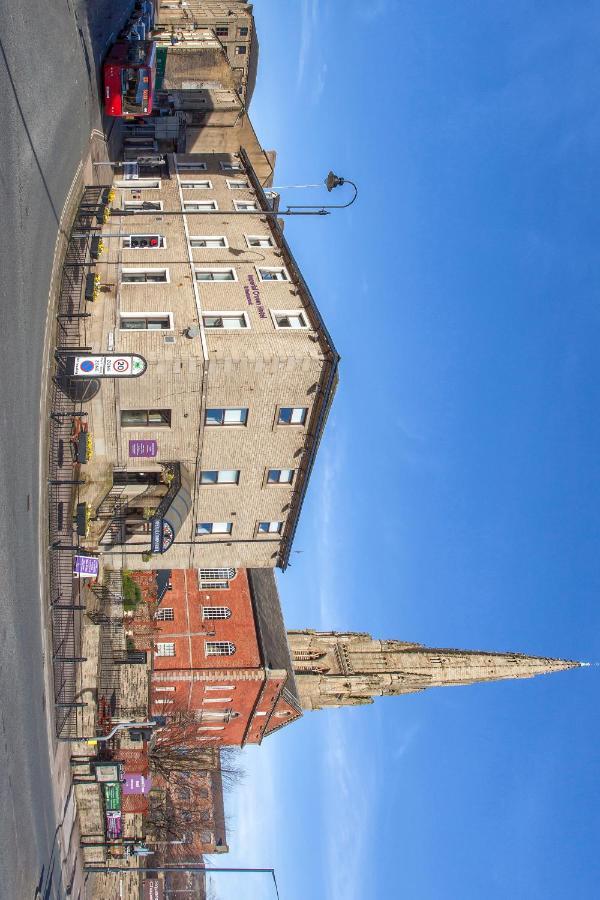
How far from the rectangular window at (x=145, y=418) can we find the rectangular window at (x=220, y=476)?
337cm

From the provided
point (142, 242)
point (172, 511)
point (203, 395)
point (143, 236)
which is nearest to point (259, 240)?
point (143, 236)

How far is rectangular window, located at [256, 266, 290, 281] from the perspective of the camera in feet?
98.0

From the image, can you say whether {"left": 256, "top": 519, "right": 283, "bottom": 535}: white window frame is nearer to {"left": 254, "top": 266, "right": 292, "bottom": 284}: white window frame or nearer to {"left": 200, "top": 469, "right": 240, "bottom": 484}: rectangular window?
{"left": 200, "top": 469, "right": 240, "bottom": 484}: rectangular window

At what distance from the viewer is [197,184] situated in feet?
131

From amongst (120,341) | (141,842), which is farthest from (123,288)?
(141,842)

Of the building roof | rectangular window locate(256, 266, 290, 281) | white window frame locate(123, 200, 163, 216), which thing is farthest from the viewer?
the building roof

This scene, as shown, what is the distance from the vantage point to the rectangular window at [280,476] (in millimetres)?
29348

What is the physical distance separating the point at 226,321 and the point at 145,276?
15.7ft

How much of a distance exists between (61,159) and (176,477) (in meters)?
13.0

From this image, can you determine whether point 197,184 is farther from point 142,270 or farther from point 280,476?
point 280,476

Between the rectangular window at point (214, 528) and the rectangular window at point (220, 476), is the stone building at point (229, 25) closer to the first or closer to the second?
the rectangular window at point (220, 476)

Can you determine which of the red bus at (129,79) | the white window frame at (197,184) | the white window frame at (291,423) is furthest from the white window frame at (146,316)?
the white window frame at (197,184)

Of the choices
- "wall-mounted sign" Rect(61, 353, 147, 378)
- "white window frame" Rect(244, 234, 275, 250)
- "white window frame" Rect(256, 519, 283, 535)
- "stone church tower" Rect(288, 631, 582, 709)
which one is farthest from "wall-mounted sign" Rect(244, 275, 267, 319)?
"stone church tower" Rect(288, 631, 582, 709)

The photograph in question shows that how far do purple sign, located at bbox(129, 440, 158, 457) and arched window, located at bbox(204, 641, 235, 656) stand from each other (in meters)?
20.9
